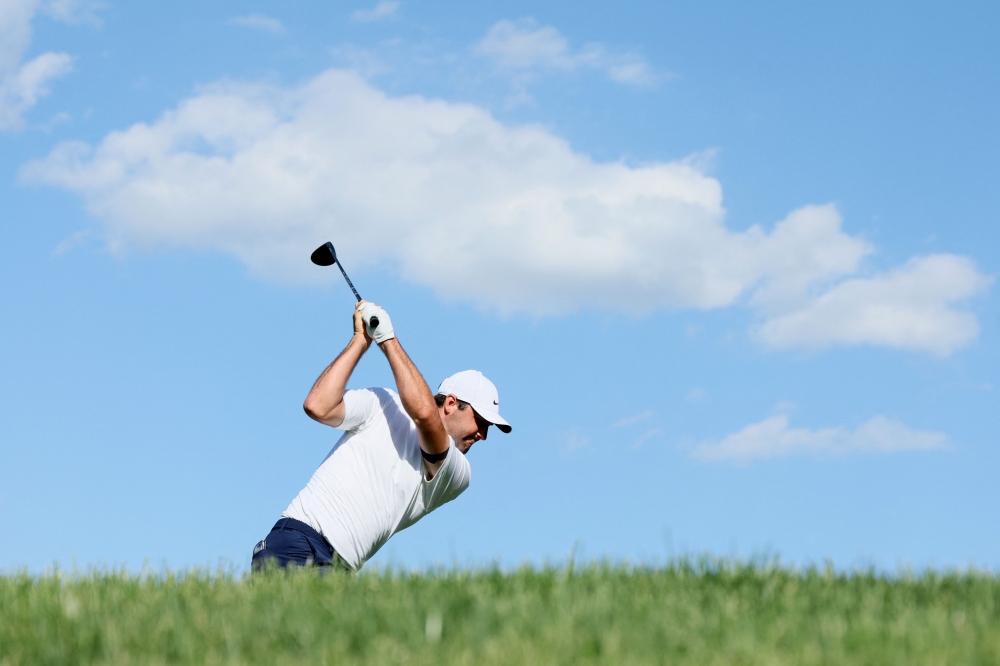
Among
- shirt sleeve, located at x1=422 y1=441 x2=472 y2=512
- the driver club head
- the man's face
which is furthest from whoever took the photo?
the driver club head

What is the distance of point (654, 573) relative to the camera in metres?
6.68

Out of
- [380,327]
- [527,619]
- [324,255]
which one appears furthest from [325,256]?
[527,619]

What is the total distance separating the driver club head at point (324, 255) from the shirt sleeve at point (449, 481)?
2.64m

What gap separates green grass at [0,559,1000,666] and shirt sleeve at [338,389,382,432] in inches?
65.9

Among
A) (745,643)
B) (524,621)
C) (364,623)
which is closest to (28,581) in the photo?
(364,623)

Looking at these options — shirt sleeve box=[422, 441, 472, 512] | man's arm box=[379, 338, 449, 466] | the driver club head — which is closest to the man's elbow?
man's arm box=[379, 338, 449, 466]

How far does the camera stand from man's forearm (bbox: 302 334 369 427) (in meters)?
8.02

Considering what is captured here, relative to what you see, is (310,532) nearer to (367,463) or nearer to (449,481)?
(367,463)

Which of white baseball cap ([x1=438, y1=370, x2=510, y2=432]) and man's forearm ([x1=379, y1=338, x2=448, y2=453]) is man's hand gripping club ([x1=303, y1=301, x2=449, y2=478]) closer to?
man's forearm ([x1=379, y1=338, x2=448, y2=453])

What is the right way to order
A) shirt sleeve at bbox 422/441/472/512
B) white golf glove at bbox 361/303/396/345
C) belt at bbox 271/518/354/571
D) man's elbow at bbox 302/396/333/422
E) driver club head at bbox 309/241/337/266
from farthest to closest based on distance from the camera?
driver club head at bbox 309/241/337/266 < shirt sleeve at bbox 422/441/472/512 < white golf glove at bbox 361/303/396/345 < belt at bbox 271/518/354/571 < man's elbow at bbox 302/396/333/422

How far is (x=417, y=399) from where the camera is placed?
7832mm

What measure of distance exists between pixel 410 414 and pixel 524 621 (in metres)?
3.09

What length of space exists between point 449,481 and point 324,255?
9.43ft

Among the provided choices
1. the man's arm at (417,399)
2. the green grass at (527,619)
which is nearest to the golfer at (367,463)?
the man's arm at (417,399)
